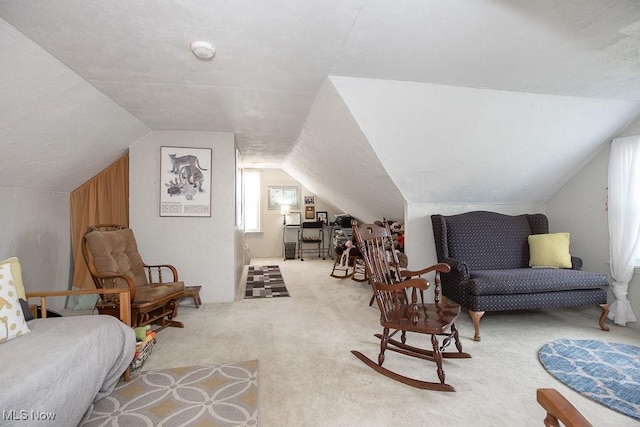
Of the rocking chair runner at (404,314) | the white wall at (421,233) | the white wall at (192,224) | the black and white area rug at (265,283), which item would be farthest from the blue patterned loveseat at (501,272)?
the white wall at (192,224)

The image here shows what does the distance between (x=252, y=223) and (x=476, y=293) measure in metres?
5.87

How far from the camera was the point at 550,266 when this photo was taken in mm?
3332

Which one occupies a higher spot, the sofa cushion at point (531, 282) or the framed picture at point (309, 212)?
the framed picture at point (309, 212)

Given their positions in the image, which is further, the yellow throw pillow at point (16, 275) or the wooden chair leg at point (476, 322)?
the wooden chair leg at point (476, 322)

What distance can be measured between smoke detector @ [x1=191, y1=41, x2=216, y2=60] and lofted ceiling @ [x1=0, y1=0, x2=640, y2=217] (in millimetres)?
70

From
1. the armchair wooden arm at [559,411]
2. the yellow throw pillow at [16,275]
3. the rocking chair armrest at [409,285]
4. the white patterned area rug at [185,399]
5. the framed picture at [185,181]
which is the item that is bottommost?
the white patterned area rug at [185,399]

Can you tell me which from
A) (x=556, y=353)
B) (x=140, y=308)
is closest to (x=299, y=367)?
(x=140, y=308)

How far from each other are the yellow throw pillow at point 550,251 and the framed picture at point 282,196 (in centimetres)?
541

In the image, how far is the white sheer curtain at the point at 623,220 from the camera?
2994 mm

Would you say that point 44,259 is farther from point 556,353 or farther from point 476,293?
point 556,353

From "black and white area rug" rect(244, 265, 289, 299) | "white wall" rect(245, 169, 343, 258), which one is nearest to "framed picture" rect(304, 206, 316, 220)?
"white wall" rect(245, 169, 343, 258)

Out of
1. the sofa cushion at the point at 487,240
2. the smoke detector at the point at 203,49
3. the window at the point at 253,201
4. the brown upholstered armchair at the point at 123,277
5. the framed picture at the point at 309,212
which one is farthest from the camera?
the framed picture at the point at 309,212

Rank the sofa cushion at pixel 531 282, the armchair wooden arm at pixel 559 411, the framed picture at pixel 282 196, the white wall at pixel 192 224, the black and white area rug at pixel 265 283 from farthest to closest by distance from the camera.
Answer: the framed picture at pixel 282 196, the black and white area rug at pixel 265 283, the white wall at pixel 192 224, the sofa cushion at pixel 531 282, the armchair wooden arm at pixel 559 411

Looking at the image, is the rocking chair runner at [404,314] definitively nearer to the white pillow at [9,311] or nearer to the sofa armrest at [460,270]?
the sofa armrest at [460,270]
